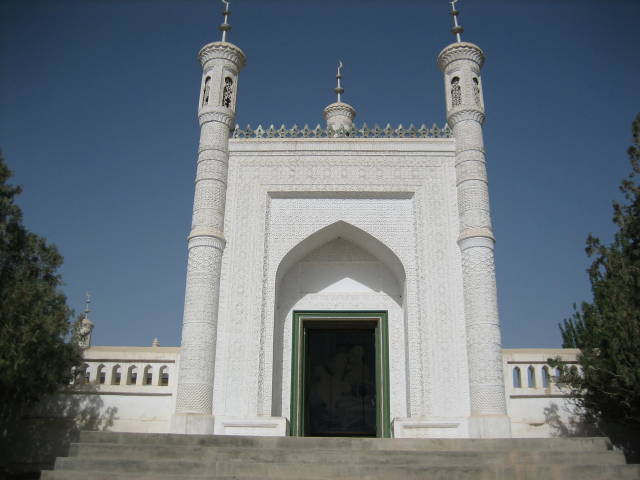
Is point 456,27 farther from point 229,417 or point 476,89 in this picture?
point 229,417

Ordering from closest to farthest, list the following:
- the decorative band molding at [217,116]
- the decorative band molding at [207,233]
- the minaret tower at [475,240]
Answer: the minaret tower at [475,240]
the decorative band molding at [207,233]
the decorative band molding at [217,116]

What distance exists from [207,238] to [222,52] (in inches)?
126

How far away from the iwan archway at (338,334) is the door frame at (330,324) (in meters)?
0.01

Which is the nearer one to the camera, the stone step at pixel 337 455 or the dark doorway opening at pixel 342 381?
the stone step at pixel 337 455

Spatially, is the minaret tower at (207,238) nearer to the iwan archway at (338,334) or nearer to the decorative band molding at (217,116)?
the decorative band molding at (217,116)

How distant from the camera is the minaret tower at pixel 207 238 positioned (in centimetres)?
818

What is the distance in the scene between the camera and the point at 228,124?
975 cm

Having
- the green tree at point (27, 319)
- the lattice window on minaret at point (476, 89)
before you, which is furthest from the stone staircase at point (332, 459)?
the lattice window on minaret at point (476, 89)

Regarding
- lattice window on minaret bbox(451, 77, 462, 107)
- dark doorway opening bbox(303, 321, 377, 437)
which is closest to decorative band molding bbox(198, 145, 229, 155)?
dark doorway opening bbox(303, 321, 377, 437)

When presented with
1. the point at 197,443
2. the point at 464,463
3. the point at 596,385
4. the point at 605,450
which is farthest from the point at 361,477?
the point at 596,385

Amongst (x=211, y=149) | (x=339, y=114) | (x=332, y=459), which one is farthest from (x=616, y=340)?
(x=339, y=114)

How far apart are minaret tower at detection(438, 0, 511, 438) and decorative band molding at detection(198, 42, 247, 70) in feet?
10.8

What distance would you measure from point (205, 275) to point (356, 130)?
11.0 feet

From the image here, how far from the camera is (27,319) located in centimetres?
665
